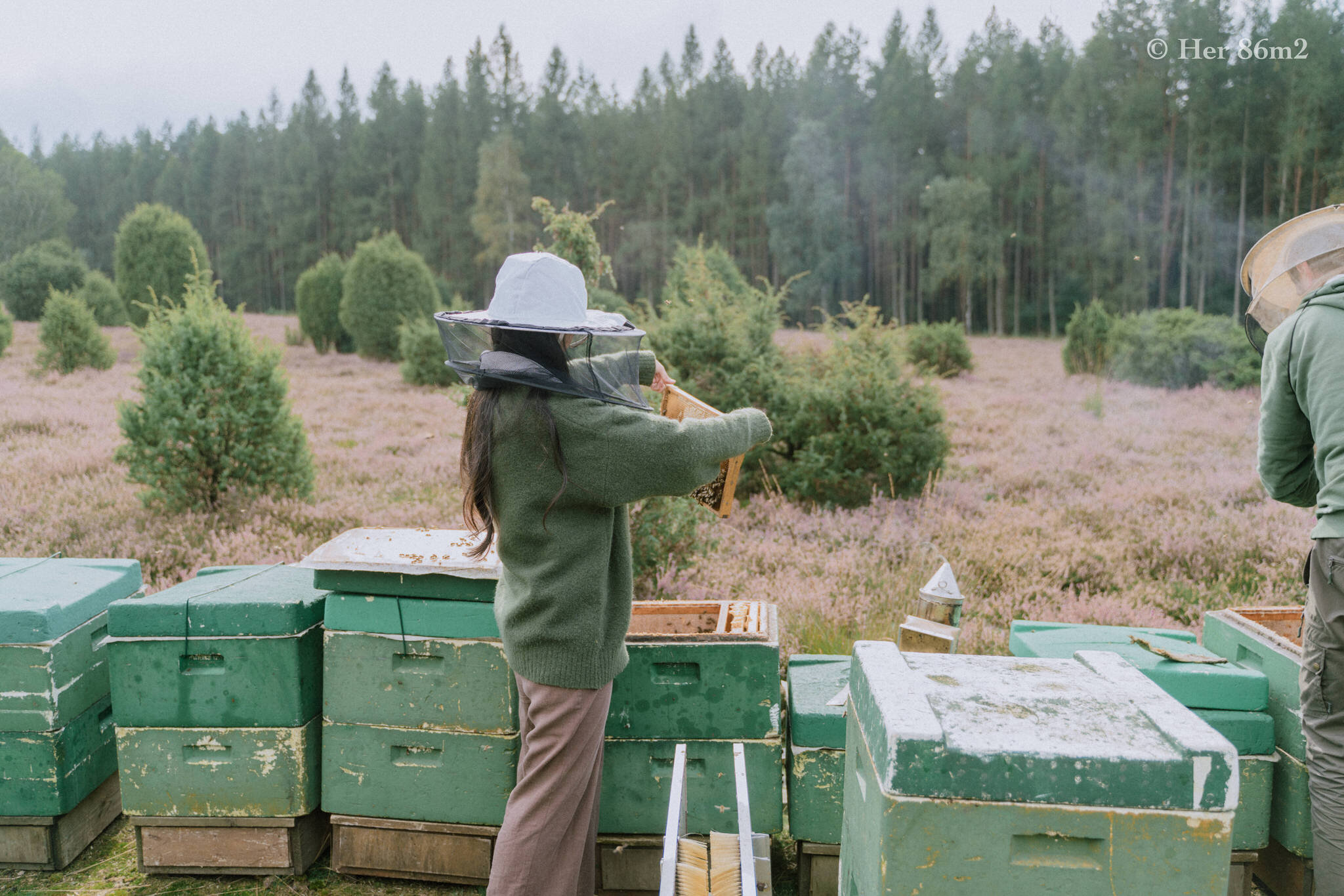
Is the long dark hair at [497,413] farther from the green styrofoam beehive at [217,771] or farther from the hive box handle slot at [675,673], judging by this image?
the green styrofoam beehive at [217,771]

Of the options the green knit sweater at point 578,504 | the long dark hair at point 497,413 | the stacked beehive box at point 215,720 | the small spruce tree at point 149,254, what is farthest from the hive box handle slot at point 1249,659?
the small spruce tree at point 149,254

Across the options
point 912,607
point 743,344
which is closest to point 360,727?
point 912,607

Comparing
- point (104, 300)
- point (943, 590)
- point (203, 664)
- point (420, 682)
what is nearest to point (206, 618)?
point (203, 664)

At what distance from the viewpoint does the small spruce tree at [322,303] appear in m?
24.8

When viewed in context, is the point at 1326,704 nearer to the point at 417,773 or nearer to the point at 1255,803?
the point at 1255,803

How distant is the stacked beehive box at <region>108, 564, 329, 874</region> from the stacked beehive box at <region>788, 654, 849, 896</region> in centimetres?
188

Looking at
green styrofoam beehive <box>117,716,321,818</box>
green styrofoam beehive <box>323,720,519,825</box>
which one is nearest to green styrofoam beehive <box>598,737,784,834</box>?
green styrofoam beehive <box>323,720,519,825</box>

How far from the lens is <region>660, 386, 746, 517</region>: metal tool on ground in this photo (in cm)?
287

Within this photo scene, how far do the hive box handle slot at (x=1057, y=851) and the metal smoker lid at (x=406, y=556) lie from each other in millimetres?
1828

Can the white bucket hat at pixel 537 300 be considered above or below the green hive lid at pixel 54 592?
above

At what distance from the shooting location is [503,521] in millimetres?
2441

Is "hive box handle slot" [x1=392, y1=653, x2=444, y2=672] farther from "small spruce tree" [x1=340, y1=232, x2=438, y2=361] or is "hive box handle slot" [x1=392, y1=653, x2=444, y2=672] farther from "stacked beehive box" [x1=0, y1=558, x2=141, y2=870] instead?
"small spruce tree" [x1=340, y1=232, x2=438, y2=361]

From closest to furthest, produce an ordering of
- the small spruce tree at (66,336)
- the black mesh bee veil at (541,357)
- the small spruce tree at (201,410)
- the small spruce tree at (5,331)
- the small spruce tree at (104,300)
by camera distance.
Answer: the black mesh bee veil at (541,357)
the small spruce tree at (201,410)
the small spruce tree at (66,336)
the small spruce tree at (5,331)
the small spruce tree at (104,300)

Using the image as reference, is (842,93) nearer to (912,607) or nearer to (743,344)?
(743,344)
